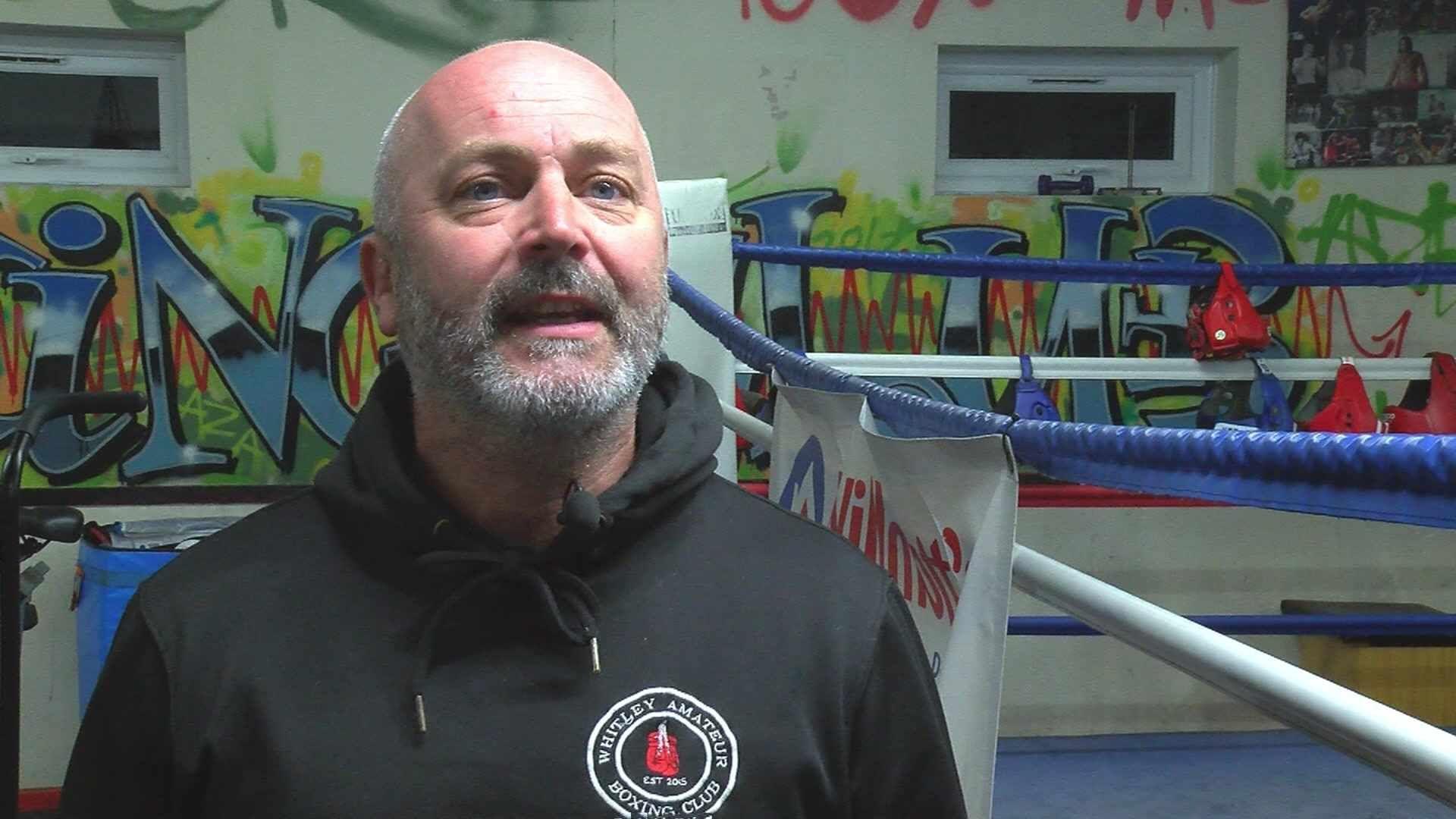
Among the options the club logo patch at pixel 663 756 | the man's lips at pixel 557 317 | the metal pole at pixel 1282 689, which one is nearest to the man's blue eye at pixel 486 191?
the man's lips at pixel 557 317

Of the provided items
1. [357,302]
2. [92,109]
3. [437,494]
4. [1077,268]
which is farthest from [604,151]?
[92,109]

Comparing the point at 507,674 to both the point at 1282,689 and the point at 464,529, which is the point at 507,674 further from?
the point at 1282,689

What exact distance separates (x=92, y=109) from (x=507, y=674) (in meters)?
3.33

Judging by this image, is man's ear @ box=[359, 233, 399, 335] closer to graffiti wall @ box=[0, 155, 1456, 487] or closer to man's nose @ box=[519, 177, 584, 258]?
man's nose @ box=[519, 177, 584, 258]

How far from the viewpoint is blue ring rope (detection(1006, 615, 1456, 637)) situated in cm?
228

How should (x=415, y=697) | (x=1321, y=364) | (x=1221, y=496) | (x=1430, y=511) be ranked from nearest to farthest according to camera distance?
(x=1430, y=511)
(x=1221, y=496)
(x=415, y=697)
(x=1321, y=364)

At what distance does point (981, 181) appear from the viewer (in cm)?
376

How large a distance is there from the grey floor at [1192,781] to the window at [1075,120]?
1.80 metres

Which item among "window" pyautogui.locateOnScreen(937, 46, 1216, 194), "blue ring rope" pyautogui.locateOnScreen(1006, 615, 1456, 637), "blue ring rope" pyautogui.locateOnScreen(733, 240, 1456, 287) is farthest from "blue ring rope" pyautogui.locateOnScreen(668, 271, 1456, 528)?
"window" pyautogui.locateOnScreen(937, 46, 1216, 194)

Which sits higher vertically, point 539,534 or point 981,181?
point 981,181

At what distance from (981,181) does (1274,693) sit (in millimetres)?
3286

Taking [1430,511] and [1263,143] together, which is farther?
[1263,143]

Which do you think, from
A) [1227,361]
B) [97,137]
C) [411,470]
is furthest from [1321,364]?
[97,137]

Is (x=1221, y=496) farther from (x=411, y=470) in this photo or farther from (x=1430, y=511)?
(x=411, y=470)
